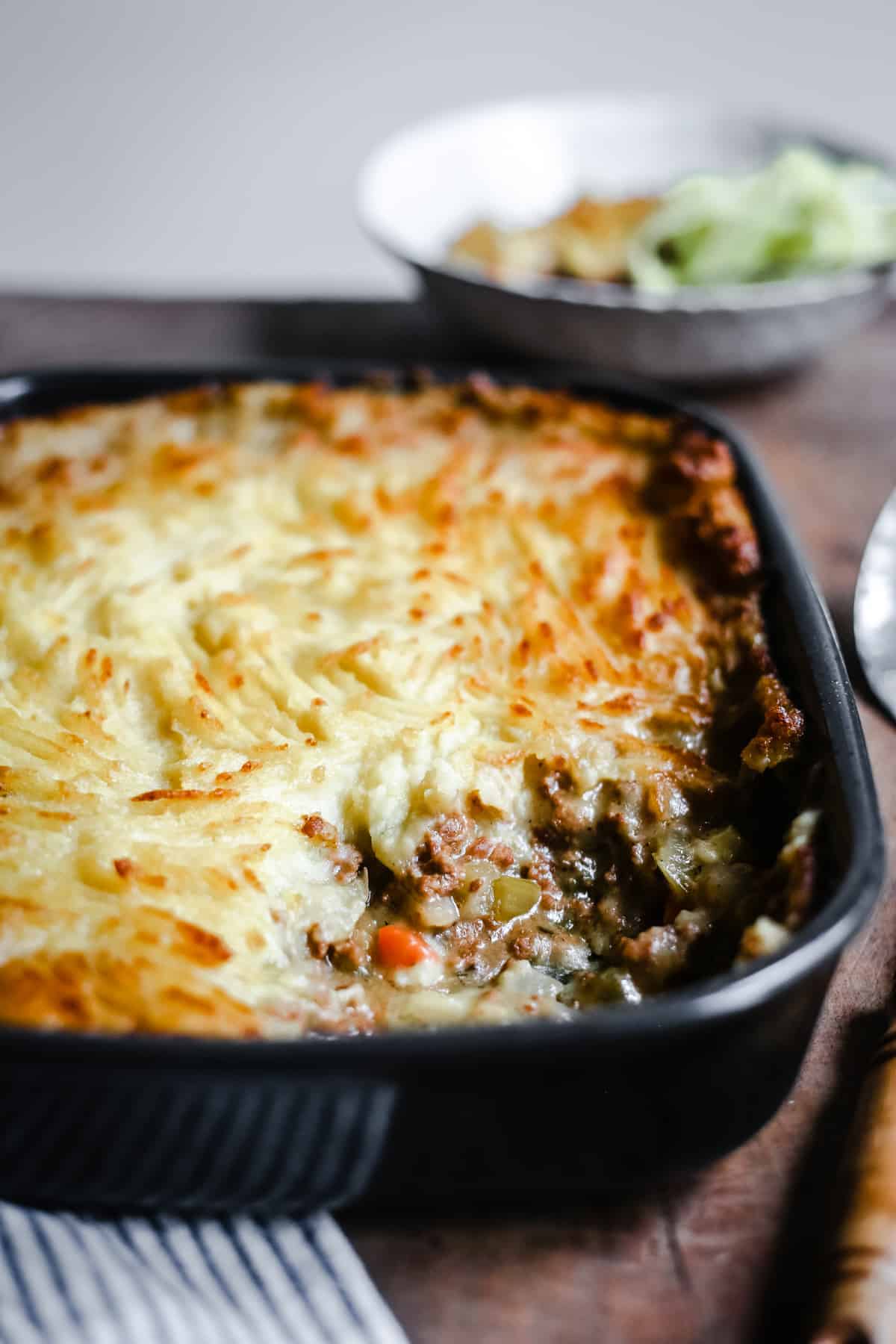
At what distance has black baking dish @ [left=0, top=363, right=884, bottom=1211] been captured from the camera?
1.33m

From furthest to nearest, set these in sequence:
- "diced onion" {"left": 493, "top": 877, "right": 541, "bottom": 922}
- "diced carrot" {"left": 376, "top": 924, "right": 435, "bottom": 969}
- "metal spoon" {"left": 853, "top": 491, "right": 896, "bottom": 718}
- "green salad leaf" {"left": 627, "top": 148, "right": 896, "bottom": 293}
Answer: "green salad leaf" {"left": 627, "top": 148, "right": 896, "bottom": 293} < "metal spoon" {"left": 853, "top": 491, "right": 896, "bottom": 718} < "diced onion" {"left": 493, "top": 877, "right": 541, "bottom": 922} < "diced carrot" {"left": 376, "top": 924, "right": 435, "bottom": 969}

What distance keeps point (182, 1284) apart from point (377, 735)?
0.76 metres

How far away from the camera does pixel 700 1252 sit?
1521 mm

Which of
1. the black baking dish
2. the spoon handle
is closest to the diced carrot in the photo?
the black baking dish

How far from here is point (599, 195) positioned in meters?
3.85

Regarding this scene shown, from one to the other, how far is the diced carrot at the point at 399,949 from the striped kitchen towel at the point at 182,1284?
0.34 meters

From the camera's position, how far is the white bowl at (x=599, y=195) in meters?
3.05

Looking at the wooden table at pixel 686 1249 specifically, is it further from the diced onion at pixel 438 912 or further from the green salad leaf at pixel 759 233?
the green salad leaf at pixel 759 233

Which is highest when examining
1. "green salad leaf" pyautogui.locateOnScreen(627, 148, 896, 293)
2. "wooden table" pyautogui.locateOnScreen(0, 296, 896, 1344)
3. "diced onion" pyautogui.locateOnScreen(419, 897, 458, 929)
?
"green salad leaf" pyautogui.locateOnScreen(627, 148, 896, 293)

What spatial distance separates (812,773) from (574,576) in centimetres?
65

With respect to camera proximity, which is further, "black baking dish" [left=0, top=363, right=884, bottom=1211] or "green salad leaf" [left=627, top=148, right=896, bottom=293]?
"green salad leaf" [left=627, top=148, right=896, bottom=293]

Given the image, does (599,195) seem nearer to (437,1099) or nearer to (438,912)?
(438,912)

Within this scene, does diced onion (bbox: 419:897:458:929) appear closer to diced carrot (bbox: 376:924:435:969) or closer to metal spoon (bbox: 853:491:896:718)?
diced carrot (bbox: 376:924:435:969)

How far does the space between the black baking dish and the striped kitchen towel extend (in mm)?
35
